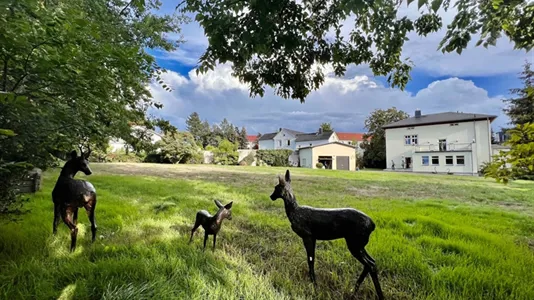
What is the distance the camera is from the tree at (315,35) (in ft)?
7.37

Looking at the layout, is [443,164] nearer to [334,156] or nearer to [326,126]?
[334,156]

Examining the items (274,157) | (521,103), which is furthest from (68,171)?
(521,103)

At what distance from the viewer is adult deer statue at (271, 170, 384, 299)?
1.86 m

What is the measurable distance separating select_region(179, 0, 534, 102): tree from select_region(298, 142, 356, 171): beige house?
100 feet

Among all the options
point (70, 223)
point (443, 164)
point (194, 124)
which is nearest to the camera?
Answer: point (70, 223)

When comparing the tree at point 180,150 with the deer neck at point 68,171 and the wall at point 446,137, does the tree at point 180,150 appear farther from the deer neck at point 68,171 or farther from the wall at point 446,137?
the wall at point 446,137

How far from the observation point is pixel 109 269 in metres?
2.09

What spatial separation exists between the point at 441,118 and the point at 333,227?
111ft

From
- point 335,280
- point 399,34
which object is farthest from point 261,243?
→ point 399,34

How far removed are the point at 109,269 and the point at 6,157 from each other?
147 cm

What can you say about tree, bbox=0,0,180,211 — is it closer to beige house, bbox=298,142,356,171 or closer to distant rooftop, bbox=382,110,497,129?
beige house, bbox=298,142,356,171

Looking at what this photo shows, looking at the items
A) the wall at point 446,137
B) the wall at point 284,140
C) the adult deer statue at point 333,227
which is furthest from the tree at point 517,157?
the wall at point 284,140

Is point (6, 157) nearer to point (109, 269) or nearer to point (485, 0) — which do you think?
point (109, 269)

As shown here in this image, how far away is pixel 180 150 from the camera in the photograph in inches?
1017
